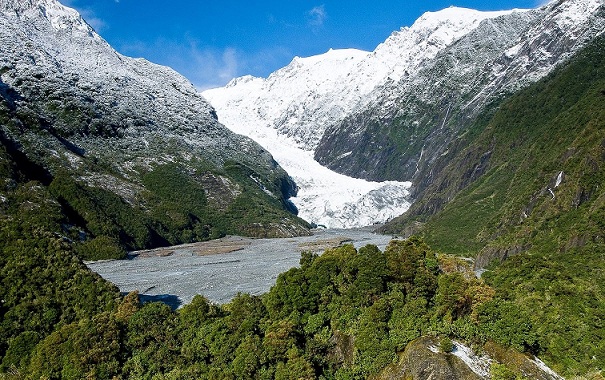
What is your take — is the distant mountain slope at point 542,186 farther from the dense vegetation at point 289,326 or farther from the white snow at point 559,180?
the dense vegetation at point 289,326

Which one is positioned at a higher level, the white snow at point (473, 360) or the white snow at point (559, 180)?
the white snow at point (559, 180)

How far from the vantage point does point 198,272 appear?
106062 millimetres

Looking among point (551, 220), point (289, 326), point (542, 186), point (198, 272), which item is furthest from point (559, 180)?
point (289, 326)

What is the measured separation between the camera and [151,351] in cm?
2933

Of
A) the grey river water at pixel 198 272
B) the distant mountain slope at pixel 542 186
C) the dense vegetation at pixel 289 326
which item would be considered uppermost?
the distant mountain slope at pixel 542 186

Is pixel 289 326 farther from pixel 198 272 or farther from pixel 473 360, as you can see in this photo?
pixel 198 272

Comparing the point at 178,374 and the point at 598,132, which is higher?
the point at 598,132

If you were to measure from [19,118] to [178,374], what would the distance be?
18121 centimetres

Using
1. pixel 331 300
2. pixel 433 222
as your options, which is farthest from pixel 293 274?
pixel 433 222

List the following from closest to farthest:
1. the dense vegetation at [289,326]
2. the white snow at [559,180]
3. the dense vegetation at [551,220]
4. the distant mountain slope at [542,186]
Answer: the dense vegetation at [289,326] < the dense vegetation at [551,220] < the distant mountain slope at [542,186] < the white snow at [559,180]

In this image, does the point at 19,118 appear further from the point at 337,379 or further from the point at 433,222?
the point at 337,379

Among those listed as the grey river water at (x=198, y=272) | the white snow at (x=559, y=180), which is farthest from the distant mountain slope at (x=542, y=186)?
the grey river water at (x=198, y=272)

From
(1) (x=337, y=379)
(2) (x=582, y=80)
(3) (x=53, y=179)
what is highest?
(2) (x=582, y=80)

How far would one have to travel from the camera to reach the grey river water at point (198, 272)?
80.7m
